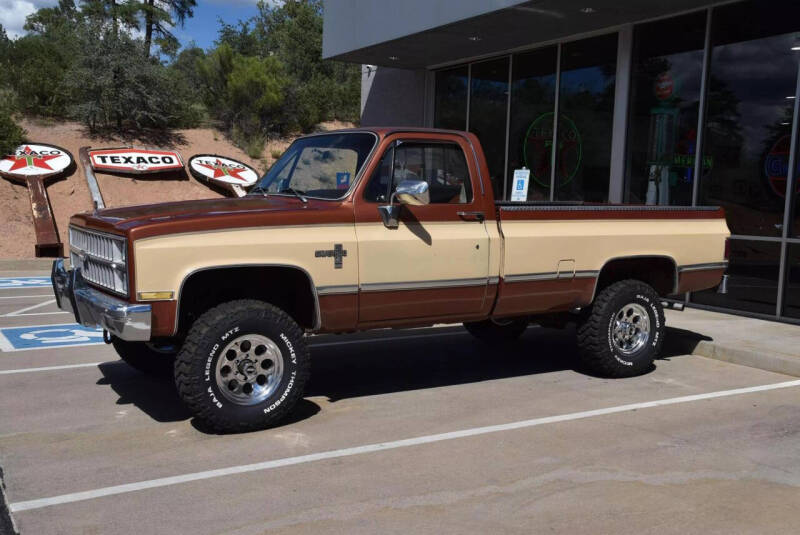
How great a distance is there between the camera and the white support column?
39.9 ft

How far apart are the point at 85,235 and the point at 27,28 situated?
48.5m

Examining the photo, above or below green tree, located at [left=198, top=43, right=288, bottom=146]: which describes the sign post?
below

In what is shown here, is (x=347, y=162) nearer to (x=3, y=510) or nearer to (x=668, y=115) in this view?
(x=3, y=510)

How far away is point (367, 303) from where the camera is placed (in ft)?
18.6

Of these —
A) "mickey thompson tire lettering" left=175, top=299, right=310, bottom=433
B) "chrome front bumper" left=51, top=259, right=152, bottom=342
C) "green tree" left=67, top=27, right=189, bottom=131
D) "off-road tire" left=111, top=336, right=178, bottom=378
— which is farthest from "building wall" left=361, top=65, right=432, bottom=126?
"mickey thompson tire lettering" left=175, top=299, right=310, bottom=433

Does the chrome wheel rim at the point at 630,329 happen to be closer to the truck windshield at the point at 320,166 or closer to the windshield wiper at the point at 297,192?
the truck windshield at the point at 320,166

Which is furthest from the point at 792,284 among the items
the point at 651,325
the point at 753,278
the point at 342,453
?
the point at 342,453

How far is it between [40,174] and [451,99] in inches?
470

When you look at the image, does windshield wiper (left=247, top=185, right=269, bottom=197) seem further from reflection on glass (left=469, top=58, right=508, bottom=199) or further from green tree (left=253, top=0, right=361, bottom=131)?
green tree (left=253, top=0, right=361, bottom=131)

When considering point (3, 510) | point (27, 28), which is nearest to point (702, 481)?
point (3, 510)

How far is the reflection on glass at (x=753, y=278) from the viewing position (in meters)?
10.2

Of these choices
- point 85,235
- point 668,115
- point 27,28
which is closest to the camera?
point 85,235

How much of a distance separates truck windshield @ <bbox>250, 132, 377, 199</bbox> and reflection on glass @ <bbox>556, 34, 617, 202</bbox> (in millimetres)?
7718

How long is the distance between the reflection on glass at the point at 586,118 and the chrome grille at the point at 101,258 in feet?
30.6
